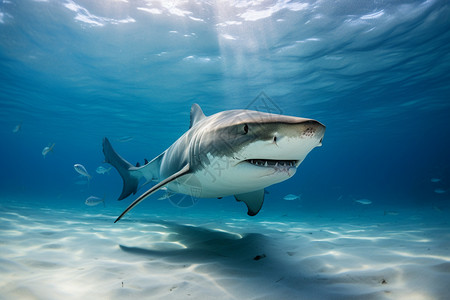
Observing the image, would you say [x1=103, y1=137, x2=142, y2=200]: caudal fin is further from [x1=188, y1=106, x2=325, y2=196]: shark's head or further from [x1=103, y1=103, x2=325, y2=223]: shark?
[x1=188, y1=106, x2=325, y2=196]: shark's head

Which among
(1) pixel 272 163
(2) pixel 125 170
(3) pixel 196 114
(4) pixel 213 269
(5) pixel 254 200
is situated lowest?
(4) pixel 213 269

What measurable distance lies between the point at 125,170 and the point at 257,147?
5.30m

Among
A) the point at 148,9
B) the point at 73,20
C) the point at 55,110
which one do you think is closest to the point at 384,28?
the point at 148,9

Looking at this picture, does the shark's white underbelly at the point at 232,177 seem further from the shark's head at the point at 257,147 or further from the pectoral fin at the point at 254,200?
the pectoral fin at the point at 254,200

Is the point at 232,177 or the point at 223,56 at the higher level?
the point at 223,56

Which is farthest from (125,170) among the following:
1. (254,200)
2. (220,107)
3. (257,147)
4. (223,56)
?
(220,107)

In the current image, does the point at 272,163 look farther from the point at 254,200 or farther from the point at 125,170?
the point at 125,170

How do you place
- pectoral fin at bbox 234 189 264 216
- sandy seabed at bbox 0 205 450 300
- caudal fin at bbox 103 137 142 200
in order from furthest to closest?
caudal fin at bbox 103 137 142 200 → pectoral fin at bbox 234 189 264 216 → sandy seabed at bbox 0 205 450 300

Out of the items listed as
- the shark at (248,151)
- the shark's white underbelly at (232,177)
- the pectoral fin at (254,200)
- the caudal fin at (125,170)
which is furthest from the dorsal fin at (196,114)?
the caudal fin at (125,170)

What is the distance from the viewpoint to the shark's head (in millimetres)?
2031

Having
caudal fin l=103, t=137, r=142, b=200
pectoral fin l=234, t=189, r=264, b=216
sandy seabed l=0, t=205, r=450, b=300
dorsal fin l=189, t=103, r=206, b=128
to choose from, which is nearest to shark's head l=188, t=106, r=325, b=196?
sandy seabed l=0, t=205, r=450, b=300

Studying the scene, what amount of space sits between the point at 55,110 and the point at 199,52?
20651mm

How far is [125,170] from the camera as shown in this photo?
255 inches

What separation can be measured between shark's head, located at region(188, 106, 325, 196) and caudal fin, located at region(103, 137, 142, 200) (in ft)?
13.0
